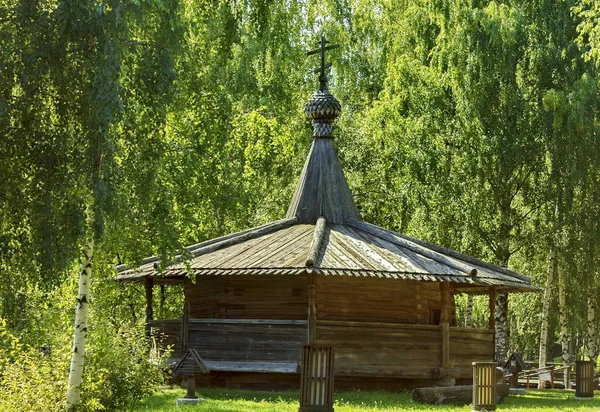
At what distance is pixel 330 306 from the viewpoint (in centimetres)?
2230

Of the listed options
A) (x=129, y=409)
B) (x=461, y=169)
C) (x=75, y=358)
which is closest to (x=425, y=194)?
(x=461, y=169)

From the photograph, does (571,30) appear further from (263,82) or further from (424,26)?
(263,82)

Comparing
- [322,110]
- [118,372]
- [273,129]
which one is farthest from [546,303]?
[118,372]

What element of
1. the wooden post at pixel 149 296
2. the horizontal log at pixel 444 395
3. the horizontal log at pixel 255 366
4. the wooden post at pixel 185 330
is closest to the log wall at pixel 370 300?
the horizontal log at pixel 255 366

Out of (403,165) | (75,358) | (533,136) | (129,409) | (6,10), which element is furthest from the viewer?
(403,165)

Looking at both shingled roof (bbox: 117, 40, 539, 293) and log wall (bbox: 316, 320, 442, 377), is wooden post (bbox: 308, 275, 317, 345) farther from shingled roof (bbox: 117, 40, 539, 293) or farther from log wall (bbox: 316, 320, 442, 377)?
shingled roof (bbox: 117, 40, 539, 293)

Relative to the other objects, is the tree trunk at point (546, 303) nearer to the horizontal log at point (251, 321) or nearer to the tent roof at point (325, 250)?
the tent roof at point (325, 250)

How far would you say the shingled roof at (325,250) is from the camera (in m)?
21.1

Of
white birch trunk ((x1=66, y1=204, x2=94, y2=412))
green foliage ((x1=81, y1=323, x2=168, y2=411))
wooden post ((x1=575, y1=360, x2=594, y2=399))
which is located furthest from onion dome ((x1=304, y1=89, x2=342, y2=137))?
white birch trunk ((x1=66, y1=204, x2=94, y2=412))

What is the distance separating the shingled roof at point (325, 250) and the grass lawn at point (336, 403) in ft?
7.81

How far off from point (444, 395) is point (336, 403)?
7.81 feet

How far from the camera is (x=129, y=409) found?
58.6ft

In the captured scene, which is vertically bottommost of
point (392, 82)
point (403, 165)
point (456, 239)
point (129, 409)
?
point (129, 409)

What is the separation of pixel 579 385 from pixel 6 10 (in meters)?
15.0
